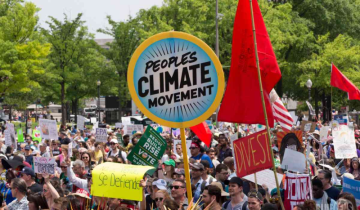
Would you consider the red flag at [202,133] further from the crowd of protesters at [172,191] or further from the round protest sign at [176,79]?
the round protest sign at [176,79]

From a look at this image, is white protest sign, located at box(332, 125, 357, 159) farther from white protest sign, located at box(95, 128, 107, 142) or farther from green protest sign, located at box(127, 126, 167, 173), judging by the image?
white protest sign, located at box(95, 128, 107, 142)

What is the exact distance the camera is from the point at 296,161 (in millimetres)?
8328

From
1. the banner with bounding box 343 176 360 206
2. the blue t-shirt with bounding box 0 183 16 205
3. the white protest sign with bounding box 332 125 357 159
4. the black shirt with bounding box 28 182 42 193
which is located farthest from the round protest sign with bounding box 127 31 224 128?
the white protest sign with bounding box 332 125 357 159

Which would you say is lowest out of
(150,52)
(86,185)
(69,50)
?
(86,185)

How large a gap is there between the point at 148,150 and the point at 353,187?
9.75 ft

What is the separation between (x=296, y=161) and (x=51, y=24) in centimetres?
4166

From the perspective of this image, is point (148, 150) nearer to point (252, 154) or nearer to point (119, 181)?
point (252, 154)

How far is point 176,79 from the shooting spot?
6262mm

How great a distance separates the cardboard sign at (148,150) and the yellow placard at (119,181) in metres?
1.65

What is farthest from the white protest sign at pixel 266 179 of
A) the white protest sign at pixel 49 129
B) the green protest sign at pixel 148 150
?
the white protest sign at pixel 49 129

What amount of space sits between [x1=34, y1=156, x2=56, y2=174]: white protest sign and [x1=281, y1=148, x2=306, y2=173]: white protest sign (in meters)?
3.76

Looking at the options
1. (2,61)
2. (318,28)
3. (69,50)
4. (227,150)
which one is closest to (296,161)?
(227,150)

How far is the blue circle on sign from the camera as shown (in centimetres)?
617

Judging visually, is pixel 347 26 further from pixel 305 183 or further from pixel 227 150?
pixel 305 183
